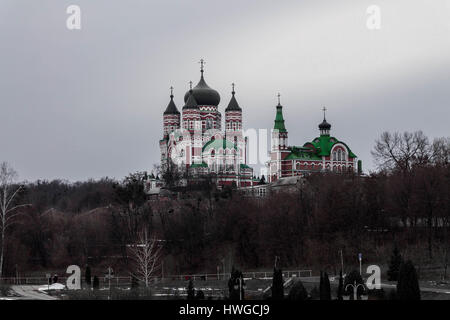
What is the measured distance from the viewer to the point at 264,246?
58.4 metres

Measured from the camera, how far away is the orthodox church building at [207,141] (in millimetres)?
100338

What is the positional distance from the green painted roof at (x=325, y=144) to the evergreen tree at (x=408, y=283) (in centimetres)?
6771

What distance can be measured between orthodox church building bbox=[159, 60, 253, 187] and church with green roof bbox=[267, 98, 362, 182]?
4540 millimetres

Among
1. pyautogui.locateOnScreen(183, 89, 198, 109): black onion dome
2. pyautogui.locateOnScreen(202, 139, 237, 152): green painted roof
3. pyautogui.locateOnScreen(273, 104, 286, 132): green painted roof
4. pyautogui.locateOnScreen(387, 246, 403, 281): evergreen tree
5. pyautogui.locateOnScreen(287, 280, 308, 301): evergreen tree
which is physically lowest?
pyautogui.locateOnScreen(287, 280, 308, 301): evergreen tree

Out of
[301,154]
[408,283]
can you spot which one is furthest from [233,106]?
[408,283]

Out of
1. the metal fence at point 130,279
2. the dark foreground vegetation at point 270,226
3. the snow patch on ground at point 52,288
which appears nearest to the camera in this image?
the snow patch on ground at point 52,288

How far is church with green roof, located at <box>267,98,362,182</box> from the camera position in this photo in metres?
97.9

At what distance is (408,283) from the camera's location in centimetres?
3112

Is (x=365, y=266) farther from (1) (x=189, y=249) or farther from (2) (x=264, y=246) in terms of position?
(1) (x=189, y=249)

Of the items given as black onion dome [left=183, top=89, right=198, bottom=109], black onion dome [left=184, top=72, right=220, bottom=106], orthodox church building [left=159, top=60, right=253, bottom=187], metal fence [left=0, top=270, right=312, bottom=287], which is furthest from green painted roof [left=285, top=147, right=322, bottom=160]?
metal fence [left=0, top=270, right=312, bottom=287]

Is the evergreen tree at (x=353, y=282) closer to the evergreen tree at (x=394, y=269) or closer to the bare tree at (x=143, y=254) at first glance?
the evergreen tree at (x=394, y=269)

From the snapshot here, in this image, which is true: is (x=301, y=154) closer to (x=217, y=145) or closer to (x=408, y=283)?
(x=217, y=145)

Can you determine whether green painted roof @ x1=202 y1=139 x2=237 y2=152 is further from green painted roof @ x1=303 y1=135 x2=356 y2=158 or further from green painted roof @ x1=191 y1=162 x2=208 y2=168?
green painted roof @ x1=303 y1=135 x2=356 y2=158

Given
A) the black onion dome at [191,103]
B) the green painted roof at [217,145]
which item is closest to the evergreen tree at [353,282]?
the green painted roof at [217,145]
